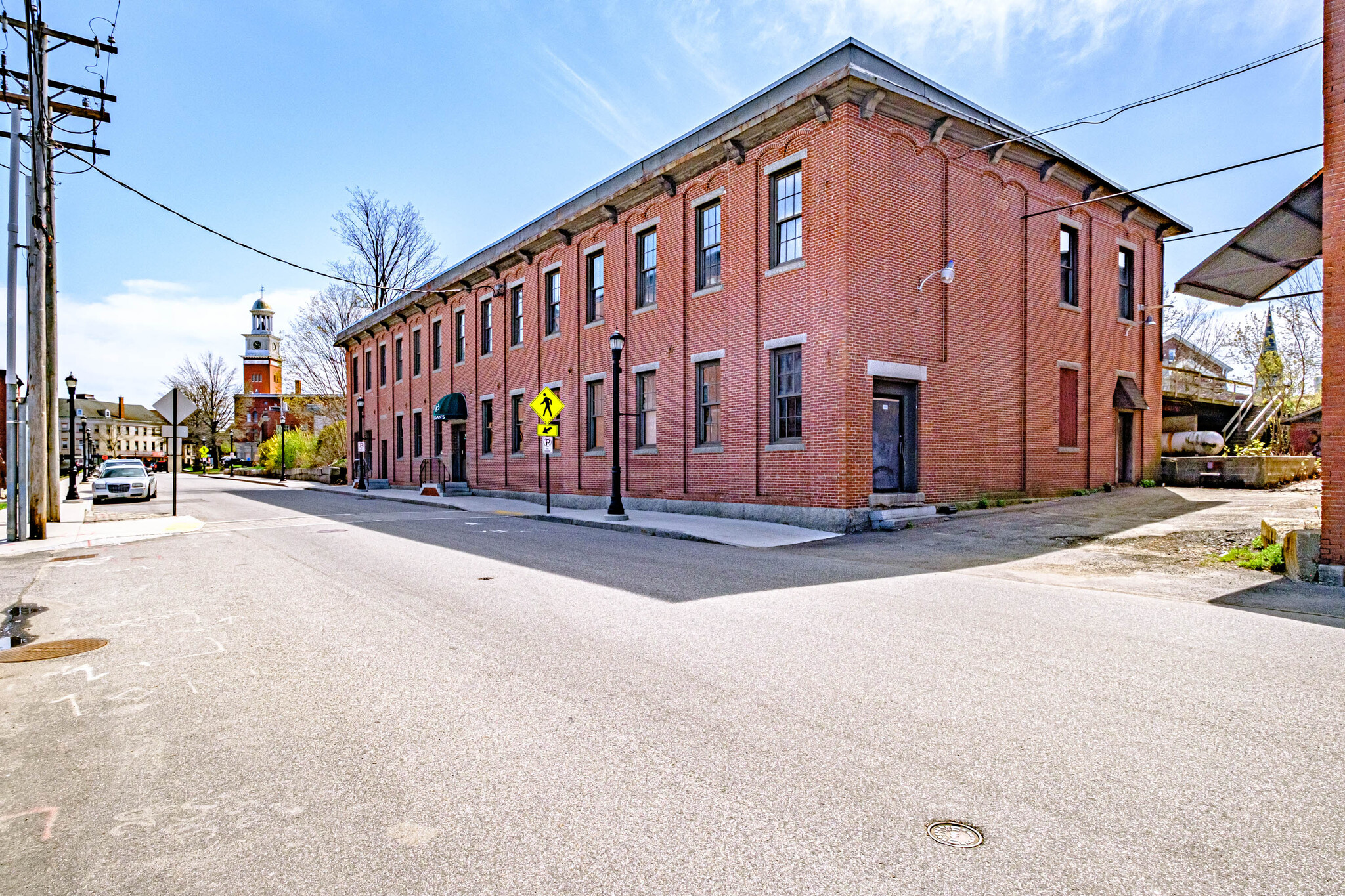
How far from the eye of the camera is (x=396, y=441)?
3859 centimetres

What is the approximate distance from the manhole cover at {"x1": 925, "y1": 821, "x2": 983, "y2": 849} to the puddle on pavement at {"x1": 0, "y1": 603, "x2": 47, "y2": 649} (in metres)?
7.28

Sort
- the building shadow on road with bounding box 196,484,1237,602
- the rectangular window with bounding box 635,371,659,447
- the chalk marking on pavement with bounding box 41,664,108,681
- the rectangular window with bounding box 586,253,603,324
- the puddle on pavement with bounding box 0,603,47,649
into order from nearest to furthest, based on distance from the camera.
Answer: the chalk marking on pavement with bounding box 41,664,108,681
the puddle on pavement with bounding box 0,603,47,649
the building shadow on road with bounding box 196,484,1237,602
the rectangular window with bounding box 635,371,659,447
the rectangular window with bounding box 586,253,603,324

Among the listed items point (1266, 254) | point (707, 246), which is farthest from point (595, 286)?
point (1266, 254)

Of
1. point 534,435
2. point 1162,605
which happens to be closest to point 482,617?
point 1162,605

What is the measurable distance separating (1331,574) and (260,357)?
117 meters

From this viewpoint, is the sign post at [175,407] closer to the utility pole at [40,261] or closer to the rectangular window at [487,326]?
the utility pole at [40,261]

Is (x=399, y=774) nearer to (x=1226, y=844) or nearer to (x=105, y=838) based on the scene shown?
(x=105, y=838)

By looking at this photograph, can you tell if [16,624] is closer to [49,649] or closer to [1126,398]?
[49,649]

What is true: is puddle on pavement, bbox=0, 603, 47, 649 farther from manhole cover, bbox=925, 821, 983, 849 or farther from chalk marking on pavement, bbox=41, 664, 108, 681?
manhole cover, bbox=925, 821, 983, 849

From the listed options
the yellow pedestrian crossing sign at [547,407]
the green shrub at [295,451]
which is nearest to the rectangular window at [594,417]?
the yellow pedestrian crossing sign at [547,407]

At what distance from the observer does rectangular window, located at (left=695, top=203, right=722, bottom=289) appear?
59.8 feet

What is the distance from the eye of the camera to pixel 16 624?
7.16m

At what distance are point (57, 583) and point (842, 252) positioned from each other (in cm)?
1322

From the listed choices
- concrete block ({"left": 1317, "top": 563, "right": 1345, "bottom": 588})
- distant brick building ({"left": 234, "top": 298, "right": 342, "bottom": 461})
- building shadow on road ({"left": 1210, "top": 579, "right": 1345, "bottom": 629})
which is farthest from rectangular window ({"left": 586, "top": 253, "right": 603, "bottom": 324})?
distant brick building ({"left": 234, "top": 298, "right": 342, "bottom": 461})
